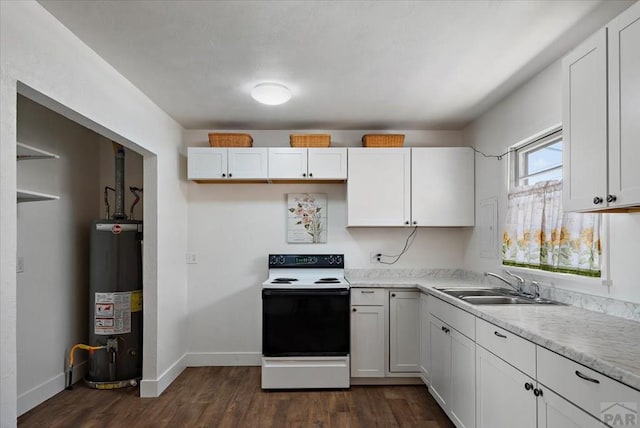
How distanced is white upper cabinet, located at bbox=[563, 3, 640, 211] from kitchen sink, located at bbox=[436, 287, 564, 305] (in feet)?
2.71

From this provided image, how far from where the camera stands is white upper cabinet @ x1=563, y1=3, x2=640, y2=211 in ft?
5.09

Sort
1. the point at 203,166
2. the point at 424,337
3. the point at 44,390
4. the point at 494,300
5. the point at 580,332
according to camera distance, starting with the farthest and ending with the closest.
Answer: the point at 203,166 < the point at 424,337 < the point at 44,390 < the point at 494,300 < the point at 580,332

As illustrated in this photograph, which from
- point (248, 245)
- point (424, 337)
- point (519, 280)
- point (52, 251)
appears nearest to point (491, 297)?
point (519, 280)

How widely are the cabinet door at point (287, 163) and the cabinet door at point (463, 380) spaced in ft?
6.29

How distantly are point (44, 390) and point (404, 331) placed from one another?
9.72 ft

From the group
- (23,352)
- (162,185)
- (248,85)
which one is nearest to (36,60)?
(248,85)

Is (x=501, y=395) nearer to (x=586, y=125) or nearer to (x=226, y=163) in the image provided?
(x=586, y=125)

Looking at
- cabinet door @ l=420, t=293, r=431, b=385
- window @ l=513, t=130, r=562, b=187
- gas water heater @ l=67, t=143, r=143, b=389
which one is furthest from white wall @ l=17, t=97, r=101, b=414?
window @ l=513, t=130, r=562, b=187

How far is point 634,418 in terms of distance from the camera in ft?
3.72

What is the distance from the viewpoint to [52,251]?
10.8 feet

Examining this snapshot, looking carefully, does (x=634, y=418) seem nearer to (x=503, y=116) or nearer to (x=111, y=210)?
(x=503, y=116)

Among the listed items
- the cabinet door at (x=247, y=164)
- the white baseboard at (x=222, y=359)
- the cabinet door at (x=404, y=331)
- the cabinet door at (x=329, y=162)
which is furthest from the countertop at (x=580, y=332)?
the white baseboard at (x=222, y=359)

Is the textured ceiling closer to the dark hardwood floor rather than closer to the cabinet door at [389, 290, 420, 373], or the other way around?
the cabinet door at [389, 290, 420, 373]

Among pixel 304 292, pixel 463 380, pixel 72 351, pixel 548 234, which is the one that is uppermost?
pixel 548 234
